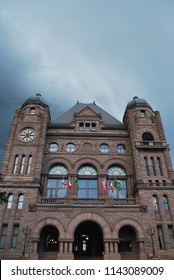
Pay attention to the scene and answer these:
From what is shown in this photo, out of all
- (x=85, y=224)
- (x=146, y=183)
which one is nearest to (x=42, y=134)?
(x=85, y=224)

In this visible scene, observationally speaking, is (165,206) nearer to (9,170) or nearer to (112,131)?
(112,131)

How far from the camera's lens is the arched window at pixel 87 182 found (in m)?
26.8

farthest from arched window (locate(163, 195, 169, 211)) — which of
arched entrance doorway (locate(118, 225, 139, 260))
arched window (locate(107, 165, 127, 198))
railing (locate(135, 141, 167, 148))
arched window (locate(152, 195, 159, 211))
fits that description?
railing (locate(135, 141, 167, 148))

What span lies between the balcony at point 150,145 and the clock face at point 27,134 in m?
13.8

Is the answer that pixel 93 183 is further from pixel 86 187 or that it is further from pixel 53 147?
pixel 53 147

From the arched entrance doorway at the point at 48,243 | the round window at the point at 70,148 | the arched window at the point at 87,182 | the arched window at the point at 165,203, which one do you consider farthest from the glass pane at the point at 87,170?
the arched window at the point at 165,203

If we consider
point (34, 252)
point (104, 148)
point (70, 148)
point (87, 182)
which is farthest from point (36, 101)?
point (34, 252)

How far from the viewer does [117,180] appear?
2738cm

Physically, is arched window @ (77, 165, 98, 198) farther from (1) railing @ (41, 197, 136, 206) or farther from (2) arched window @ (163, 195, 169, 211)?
(2) arched window @ (163, 195, 169, 211)

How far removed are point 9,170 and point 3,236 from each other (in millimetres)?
7406

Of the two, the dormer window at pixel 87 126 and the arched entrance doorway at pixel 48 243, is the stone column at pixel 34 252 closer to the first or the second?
the arched entrance doorway at pixel 48 243

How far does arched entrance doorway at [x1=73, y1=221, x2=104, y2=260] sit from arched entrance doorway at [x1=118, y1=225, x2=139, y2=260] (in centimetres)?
222

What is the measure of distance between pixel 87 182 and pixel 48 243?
8333 millimetres

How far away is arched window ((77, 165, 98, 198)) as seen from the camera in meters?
26.8
